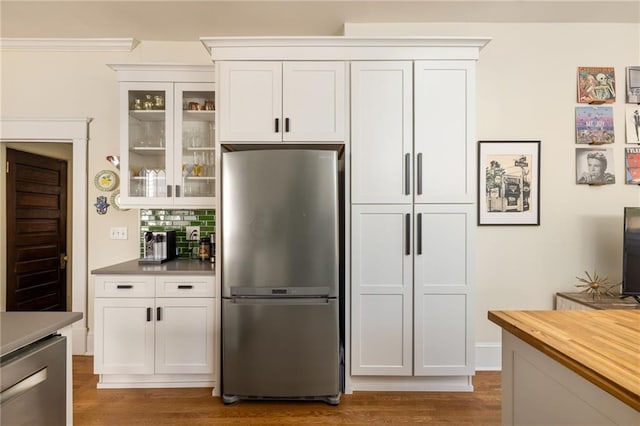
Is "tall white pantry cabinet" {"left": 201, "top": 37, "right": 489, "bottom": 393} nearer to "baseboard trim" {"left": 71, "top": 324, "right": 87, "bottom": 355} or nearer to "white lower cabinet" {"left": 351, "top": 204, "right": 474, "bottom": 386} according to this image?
"white lower cabinet" {"left": 351, "top": 204, "right": 474, "bottom": 386}

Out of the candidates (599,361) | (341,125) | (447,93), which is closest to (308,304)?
(341,125)

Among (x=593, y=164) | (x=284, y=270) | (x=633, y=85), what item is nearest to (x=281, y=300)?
(x=284, y=270)

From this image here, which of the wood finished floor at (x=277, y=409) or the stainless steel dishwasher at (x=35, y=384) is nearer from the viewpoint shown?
the stainless steel dishwasher at (x=35, y=384)

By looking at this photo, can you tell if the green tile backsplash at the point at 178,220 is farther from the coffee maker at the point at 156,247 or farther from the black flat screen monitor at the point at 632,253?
the black flat screen monitor at the point at 632,253

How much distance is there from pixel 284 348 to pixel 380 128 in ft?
5.28

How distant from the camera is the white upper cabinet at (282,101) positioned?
2279 millimetres

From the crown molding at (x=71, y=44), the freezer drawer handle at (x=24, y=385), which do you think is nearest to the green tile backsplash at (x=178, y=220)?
the crown molding at (x=71, y=44)

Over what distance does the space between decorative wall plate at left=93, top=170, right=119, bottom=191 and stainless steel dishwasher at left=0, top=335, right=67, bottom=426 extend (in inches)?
86.2

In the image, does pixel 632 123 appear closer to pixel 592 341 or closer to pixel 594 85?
pixel 594 85

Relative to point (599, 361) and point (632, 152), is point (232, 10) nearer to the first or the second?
point (599, 361)

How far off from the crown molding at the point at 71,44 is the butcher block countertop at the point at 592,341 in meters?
3.48

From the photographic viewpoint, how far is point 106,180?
2.96m

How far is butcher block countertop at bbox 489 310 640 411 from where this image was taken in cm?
77

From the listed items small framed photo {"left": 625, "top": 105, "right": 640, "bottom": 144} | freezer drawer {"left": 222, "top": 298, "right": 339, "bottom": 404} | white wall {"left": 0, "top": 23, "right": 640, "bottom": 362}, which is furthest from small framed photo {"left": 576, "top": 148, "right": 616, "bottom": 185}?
freezer drawer {"left": 222, "top": 298, "right": 339, "bottom": 404}
